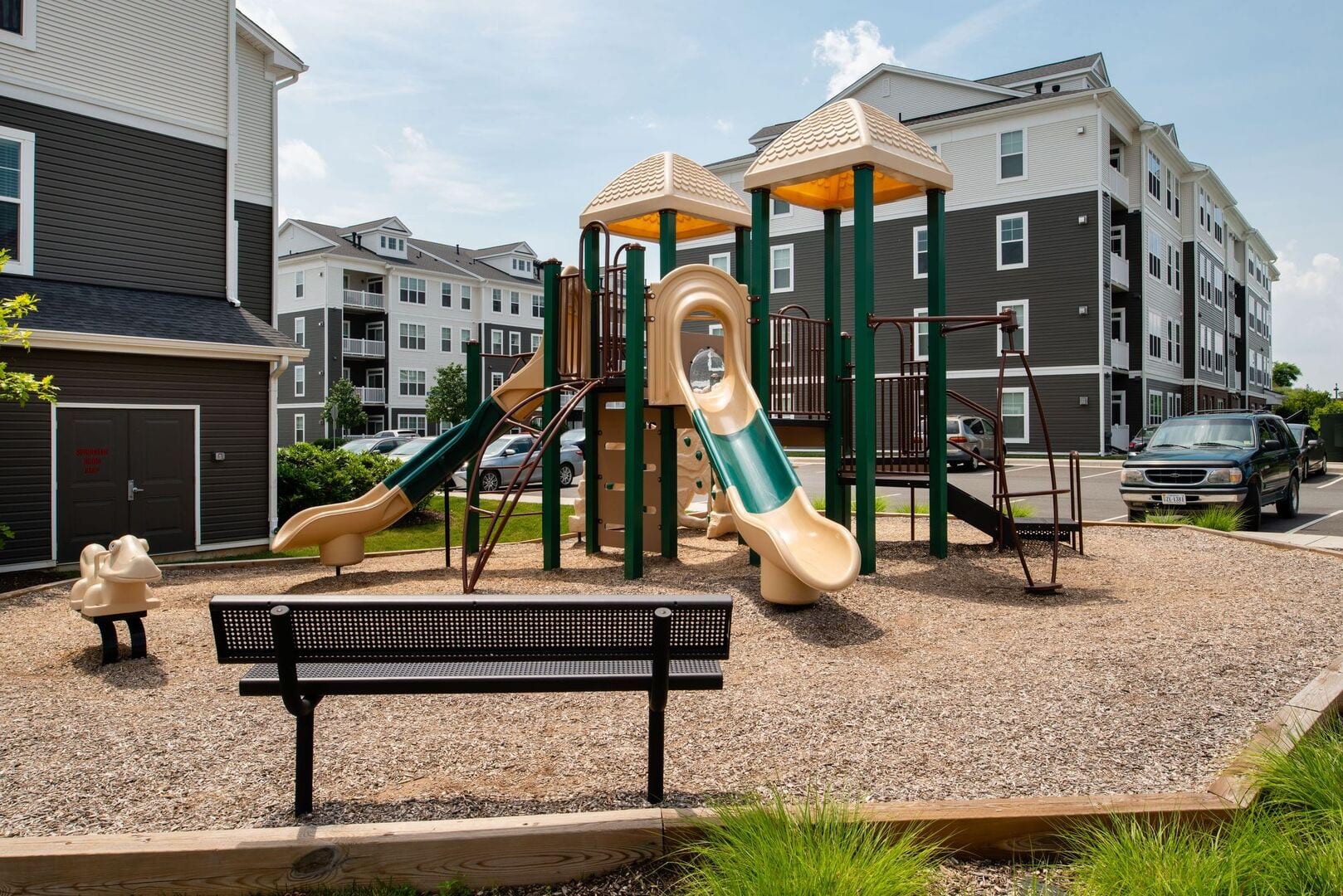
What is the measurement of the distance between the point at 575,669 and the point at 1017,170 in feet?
109

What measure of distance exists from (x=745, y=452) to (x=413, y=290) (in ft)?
148

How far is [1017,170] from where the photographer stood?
32125mm

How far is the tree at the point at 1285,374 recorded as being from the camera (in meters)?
95.6

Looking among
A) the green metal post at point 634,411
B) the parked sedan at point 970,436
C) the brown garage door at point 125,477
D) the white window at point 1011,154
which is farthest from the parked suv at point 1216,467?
the white window at point 1011,154

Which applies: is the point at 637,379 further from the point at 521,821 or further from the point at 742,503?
the point at 521,821

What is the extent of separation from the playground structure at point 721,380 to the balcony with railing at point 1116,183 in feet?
78.2

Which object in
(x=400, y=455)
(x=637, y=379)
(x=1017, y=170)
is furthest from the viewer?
(x=1017, y=170)

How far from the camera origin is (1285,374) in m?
96.4

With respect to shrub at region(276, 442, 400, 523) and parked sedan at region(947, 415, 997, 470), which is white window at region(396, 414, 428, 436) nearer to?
parked sedan at region(947, 415, 997, 470)

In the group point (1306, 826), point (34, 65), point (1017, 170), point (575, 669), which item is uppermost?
point (1017, 170)

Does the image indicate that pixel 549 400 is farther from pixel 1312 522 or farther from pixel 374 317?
pixel 374 317

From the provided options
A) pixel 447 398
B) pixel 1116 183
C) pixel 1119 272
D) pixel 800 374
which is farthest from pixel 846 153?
pixel 447 398

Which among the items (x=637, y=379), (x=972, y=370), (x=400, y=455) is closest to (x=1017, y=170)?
(x=972, y=370)

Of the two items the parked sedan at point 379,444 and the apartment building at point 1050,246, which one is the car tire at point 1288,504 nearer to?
the apartment building at point 1050,246
